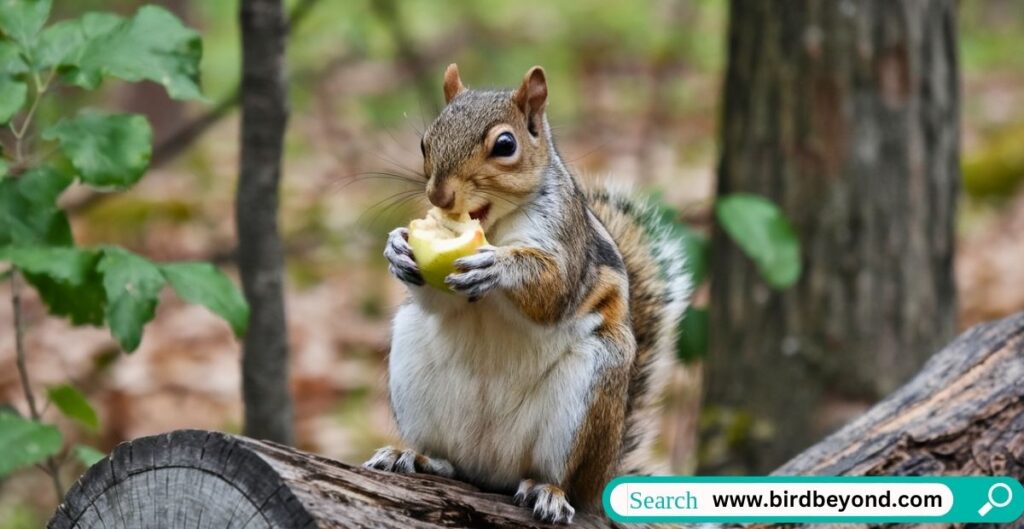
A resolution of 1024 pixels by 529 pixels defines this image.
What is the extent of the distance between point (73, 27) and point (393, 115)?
520 centimetres

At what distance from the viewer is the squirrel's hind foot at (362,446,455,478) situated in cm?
223

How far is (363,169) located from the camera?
288 inches

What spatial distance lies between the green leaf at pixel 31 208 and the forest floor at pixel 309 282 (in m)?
1.03

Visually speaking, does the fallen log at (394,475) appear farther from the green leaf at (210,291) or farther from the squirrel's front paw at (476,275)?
the green leaf at (210,291)

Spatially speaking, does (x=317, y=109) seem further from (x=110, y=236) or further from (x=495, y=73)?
(x=110, y=236)

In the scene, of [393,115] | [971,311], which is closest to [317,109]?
[393,115]

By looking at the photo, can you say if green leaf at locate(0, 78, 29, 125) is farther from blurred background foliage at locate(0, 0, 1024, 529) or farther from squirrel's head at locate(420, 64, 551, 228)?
squirrel's head at locate(420, 64, 551, 228)

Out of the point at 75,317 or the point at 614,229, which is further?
the point at 614,229

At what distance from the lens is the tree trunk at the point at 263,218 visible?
9.09 feet

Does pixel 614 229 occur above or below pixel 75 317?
above

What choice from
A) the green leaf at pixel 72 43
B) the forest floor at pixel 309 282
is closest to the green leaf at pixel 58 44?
the green leaf at pixel 72 43

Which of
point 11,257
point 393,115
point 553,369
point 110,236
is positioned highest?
point 393,115

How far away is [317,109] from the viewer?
8.65m

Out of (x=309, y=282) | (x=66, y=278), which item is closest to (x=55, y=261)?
(x=66, y=278)
